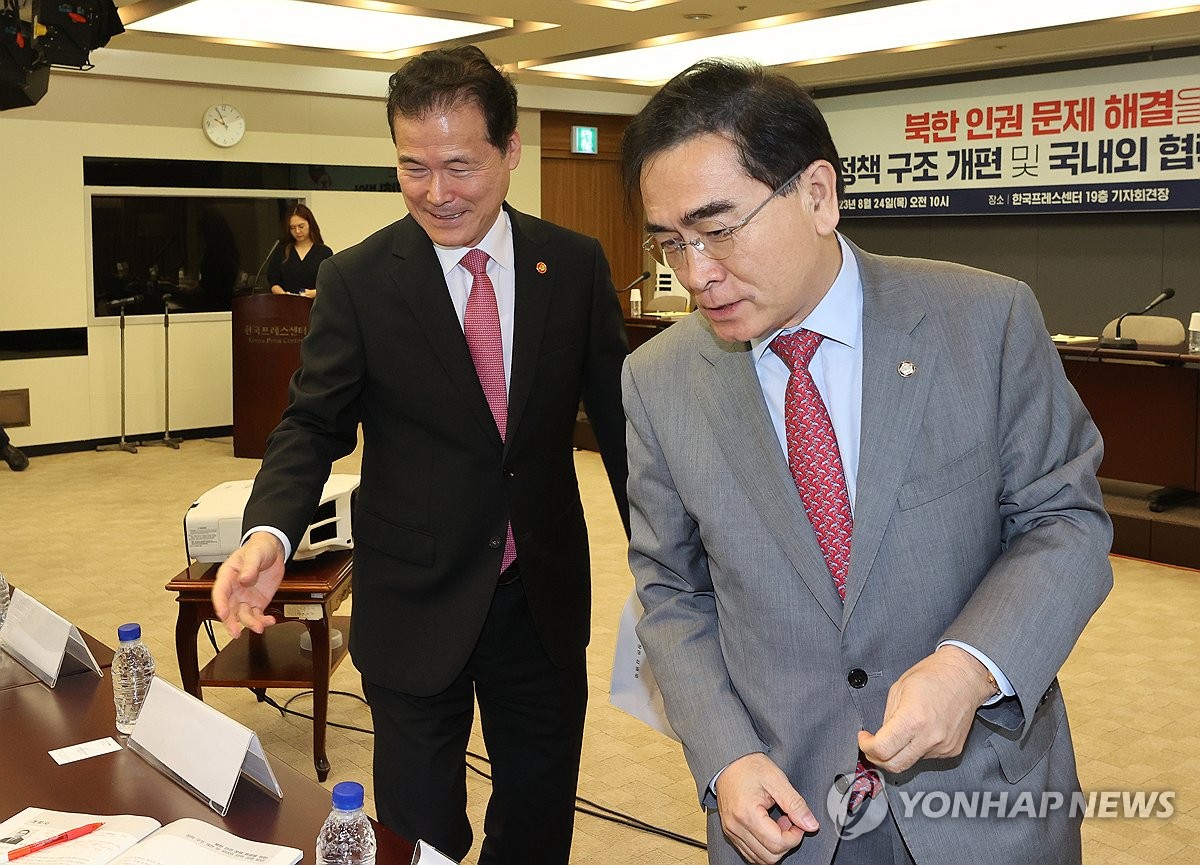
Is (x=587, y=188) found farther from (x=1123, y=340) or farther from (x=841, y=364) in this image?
(x=841, y=364)

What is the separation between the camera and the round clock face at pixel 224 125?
1040 centimetres

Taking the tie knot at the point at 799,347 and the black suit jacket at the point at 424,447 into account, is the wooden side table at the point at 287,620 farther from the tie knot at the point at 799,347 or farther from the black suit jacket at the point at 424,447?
the tie knot at the point at 799,347

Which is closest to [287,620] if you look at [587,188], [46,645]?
[46,645]

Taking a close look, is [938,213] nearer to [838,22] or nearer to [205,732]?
[838,22]

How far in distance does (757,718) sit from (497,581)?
2.74 ft

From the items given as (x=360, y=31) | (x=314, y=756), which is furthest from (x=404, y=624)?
(x=360, y=31)

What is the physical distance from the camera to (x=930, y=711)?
4.33 ft

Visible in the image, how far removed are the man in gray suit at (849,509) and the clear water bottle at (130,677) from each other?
1065 mm

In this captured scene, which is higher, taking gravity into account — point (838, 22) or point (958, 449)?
point (838, 22)

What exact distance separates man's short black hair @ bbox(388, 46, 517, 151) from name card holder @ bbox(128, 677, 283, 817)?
106cm

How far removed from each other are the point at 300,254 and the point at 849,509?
885cm

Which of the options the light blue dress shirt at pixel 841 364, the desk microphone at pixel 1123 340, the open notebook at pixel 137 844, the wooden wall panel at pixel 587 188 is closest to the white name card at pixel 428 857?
the open notebook at pixel 137 844

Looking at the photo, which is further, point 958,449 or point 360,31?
point 360,31

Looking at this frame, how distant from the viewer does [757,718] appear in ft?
5.33
